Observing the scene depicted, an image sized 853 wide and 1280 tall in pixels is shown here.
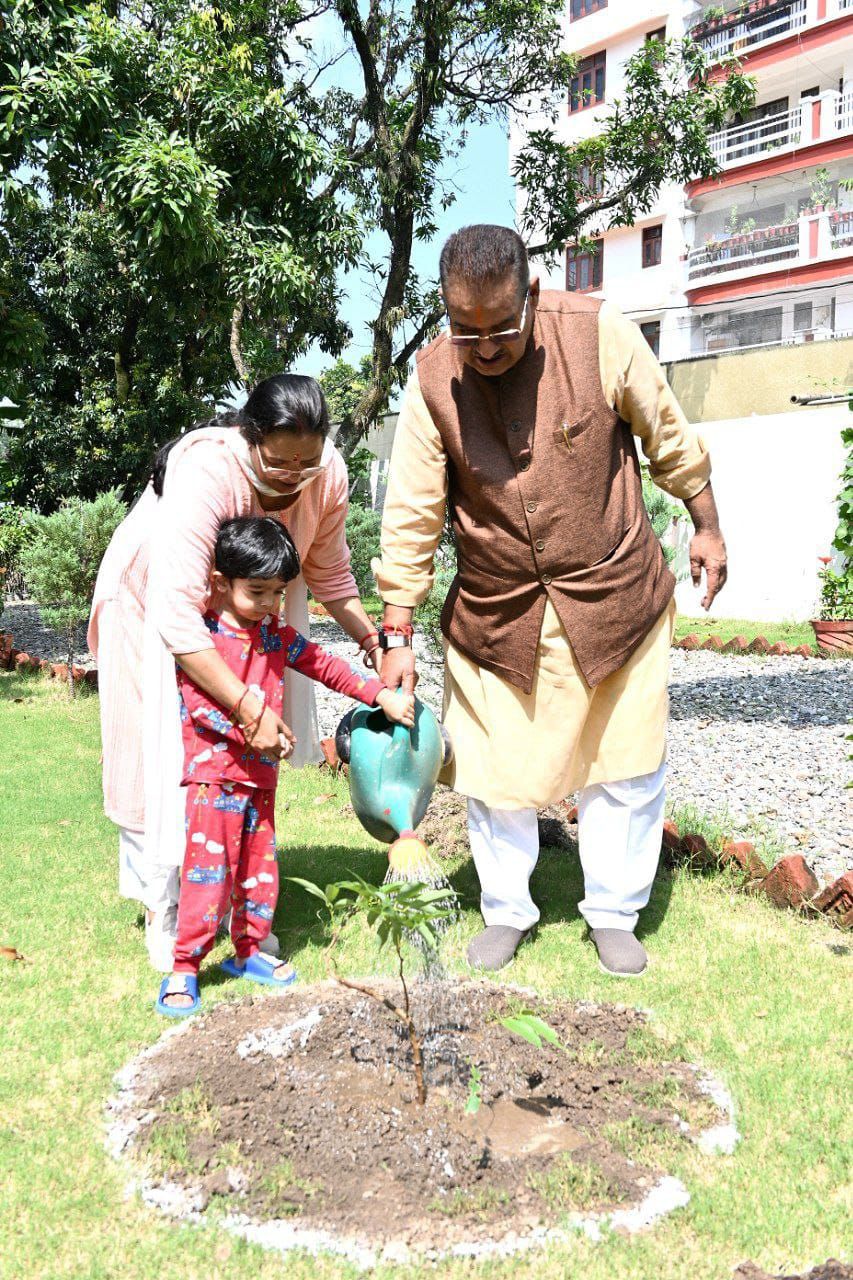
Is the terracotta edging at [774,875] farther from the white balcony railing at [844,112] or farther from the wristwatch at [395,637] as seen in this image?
the white balcony railing at [844,112]

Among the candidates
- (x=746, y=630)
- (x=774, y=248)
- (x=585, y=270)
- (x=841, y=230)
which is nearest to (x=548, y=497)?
(x=746, y=630)

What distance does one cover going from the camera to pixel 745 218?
25875 millimetres

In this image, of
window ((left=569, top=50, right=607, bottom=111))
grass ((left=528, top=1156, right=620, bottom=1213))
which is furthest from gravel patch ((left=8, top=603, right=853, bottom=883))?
window ((left=569, top=50, right=607, bottom=111))

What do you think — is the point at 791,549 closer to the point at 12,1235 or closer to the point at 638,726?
the point at 638,726

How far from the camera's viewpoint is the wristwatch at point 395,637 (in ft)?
10.9

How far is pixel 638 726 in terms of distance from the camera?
3367mm

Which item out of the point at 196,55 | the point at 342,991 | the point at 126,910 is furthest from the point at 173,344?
the point at 342,991

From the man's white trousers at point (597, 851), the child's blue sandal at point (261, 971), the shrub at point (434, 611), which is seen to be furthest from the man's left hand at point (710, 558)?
the shrub at point (434, 611)

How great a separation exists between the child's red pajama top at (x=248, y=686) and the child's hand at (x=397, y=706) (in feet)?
0.15

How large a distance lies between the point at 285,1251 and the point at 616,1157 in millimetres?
700

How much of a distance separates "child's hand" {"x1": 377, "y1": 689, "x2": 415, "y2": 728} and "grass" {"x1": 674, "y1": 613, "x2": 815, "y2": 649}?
8.08 metres

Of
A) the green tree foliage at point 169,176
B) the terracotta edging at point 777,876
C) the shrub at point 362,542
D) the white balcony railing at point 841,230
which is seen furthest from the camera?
the white balcony railing at point 841,230

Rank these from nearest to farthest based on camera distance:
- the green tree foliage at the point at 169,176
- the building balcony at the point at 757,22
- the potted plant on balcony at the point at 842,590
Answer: the green tree foliage at the point at 169,176, the potted plant on balcony at the point at 842,590, the building balcony at the point at 757,22

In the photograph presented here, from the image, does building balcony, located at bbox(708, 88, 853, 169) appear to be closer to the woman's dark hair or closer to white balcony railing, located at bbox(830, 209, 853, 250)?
white balcony railing, located at bbox(830, 209, 853, 250)
